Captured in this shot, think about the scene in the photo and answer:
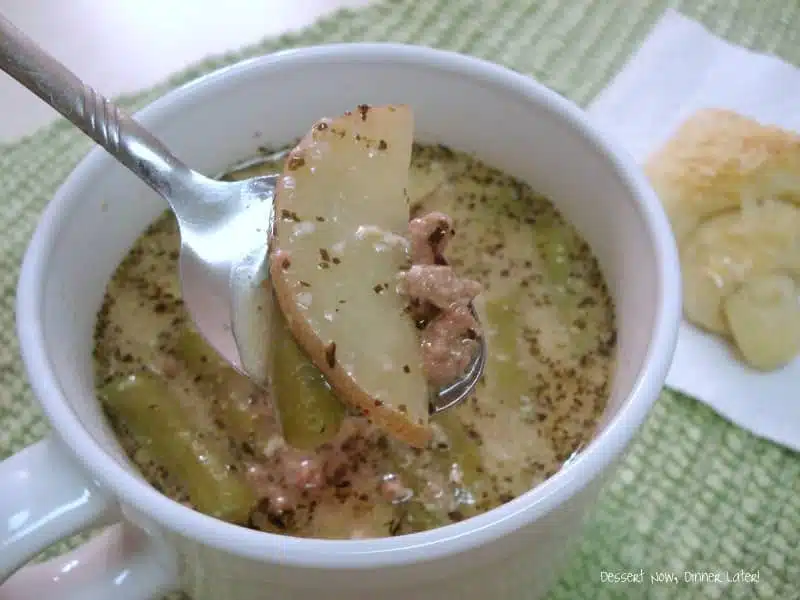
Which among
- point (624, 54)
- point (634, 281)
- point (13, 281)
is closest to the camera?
point (634, 281)

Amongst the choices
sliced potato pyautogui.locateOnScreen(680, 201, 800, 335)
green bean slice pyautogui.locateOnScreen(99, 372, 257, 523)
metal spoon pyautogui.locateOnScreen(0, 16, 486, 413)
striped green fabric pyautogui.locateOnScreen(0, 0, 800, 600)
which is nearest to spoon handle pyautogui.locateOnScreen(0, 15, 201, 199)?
metal spoon pyautogui.locateOnScreen(0, 16, 486, 413)

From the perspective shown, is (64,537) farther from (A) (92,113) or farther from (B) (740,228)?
Result: (B) (740,228)

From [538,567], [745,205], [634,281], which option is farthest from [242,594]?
[745,205]

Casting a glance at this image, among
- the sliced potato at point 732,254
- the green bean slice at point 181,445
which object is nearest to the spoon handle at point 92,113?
the green bean slice at point 181,445

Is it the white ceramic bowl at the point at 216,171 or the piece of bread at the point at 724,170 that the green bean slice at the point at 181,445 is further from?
the piece of bread at the point at 724,170

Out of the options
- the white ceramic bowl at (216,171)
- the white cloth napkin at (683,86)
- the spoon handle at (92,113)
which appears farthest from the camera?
the white cloth napkin at (683,86)

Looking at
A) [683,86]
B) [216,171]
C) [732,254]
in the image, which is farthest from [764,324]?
[216,171]

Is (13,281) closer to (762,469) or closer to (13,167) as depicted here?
(13,167)

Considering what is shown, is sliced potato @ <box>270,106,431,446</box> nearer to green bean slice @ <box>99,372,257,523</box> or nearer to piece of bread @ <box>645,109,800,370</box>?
green bean slice @ <box>99,372,257,523</box>
